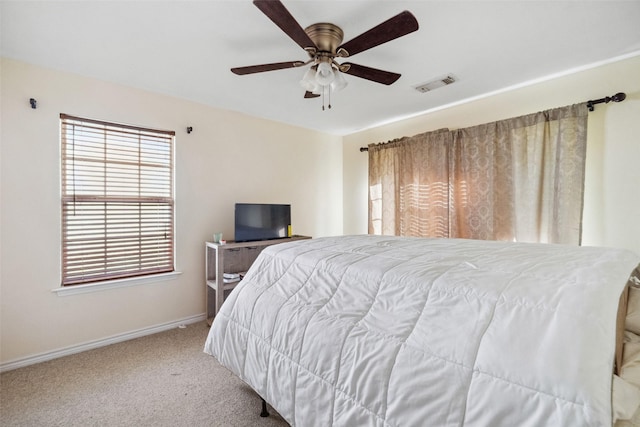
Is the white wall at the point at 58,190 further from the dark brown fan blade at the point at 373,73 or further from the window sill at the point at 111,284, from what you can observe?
the dark brown fan blade at the point at 373,73

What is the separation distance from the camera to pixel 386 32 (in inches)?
59.7

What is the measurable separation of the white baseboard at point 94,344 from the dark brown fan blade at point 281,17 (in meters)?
2.97

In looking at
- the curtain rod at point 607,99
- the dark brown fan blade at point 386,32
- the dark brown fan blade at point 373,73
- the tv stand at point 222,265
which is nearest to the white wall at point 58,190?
the tv stand at point 222,265

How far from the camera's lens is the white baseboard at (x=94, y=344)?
7.33 feet

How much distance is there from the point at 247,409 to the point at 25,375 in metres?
1.84

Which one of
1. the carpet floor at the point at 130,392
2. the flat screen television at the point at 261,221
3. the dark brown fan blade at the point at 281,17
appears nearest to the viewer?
the dark brown fan blade at the point at 281,17

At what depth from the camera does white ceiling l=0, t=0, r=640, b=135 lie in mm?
1684

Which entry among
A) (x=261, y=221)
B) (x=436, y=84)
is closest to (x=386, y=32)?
(x=436, y=84)

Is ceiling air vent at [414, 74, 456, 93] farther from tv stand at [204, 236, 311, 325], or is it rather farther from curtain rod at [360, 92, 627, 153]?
tv stand at [204, 236, 311, 325]

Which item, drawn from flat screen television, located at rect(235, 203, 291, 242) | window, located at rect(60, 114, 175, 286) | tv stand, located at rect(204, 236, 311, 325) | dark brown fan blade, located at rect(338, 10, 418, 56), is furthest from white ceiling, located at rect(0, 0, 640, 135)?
tv stand, located at rect(204, 236, 311, 325)

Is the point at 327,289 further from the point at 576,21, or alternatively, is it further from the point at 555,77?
the point at 555,77

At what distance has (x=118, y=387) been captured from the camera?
1970mm

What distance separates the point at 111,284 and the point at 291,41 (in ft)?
8.77

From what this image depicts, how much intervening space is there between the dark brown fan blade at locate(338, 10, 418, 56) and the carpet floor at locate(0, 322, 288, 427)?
2.24 m
